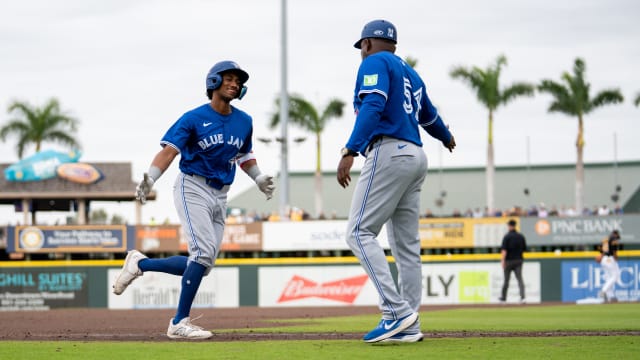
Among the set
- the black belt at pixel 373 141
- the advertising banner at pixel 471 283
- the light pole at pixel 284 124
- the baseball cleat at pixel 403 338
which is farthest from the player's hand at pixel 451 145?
the light pole at pixel 284 124

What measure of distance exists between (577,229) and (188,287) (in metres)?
24.6

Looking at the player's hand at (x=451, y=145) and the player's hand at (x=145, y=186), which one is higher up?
the player's hand at (x=451, y=145)

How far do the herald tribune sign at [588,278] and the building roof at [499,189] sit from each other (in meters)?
22.3

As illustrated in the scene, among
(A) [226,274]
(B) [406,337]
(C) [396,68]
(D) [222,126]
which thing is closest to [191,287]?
(D) [222,126]

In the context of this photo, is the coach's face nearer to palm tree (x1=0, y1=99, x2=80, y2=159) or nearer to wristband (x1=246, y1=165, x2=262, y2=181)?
wristband (x1=246, y1=165, x2=262, y2=181)

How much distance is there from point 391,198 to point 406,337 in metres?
1.01

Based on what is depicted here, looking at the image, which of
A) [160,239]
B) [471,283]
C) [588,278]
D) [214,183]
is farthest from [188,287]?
[160,239]

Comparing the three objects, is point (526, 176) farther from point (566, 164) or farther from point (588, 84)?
point (588, 84)

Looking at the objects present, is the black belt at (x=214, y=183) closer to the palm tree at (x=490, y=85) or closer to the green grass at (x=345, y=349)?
the green grass at (x=345, y=349)

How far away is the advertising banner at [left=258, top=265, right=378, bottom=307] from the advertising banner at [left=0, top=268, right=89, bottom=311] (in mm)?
5352

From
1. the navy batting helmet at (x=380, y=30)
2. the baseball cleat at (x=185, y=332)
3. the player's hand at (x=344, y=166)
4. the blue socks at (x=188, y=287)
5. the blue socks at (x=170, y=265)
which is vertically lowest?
the baseball cleat at (x=185, y=332)

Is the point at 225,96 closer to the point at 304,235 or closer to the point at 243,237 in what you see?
the point at 304,235

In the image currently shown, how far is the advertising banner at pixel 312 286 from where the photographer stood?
1155 inches

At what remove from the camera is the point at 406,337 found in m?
7.37
